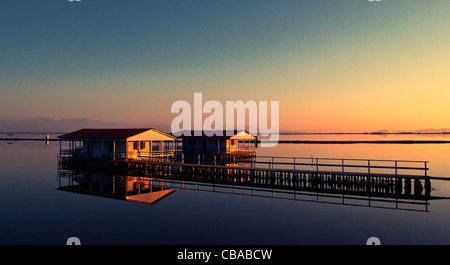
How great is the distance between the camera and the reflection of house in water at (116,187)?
2334 centimetres

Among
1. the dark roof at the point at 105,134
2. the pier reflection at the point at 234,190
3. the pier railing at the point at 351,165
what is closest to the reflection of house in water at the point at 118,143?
the dark roof at the point at 105,134

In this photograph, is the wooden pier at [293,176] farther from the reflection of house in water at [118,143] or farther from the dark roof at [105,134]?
the dark roof at [105,134]

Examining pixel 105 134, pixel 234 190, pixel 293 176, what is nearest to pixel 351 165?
pixel 293 176

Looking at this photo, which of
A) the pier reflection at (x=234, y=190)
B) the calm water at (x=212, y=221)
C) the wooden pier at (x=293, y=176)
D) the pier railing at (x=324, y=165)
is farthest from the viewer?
the pier railing at (x=324, y=165)

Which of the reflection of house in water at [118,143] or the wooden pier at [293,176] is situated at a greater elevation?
the reflection of house in water at [118,143]

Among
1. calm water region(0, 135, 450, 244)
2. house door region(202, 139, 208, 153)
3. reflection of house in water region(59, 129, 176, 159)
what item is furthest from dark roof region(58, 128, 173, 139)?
calm water region(0, 135, 450, 244)

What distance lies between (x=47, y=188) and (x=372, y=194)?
88.7ft

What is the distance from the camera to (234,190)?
2620 cm

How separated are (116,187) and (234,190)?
10017mm

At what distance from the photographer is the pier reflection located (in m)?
21.4

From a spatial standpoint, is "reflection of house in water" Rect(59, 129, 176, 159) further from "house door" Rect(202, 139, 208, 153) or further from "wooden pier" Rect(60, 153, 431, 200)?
"house door" Rect(202, 139, 208, 153)

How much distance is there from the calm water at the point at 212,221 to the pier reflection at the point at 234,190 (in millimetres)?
817

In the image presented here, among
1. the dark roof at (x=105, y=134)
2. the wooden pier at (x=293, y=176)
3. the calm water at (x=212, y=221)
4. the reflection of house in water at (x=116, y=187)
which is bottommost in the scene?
the calm water at (x=212, y=221)
